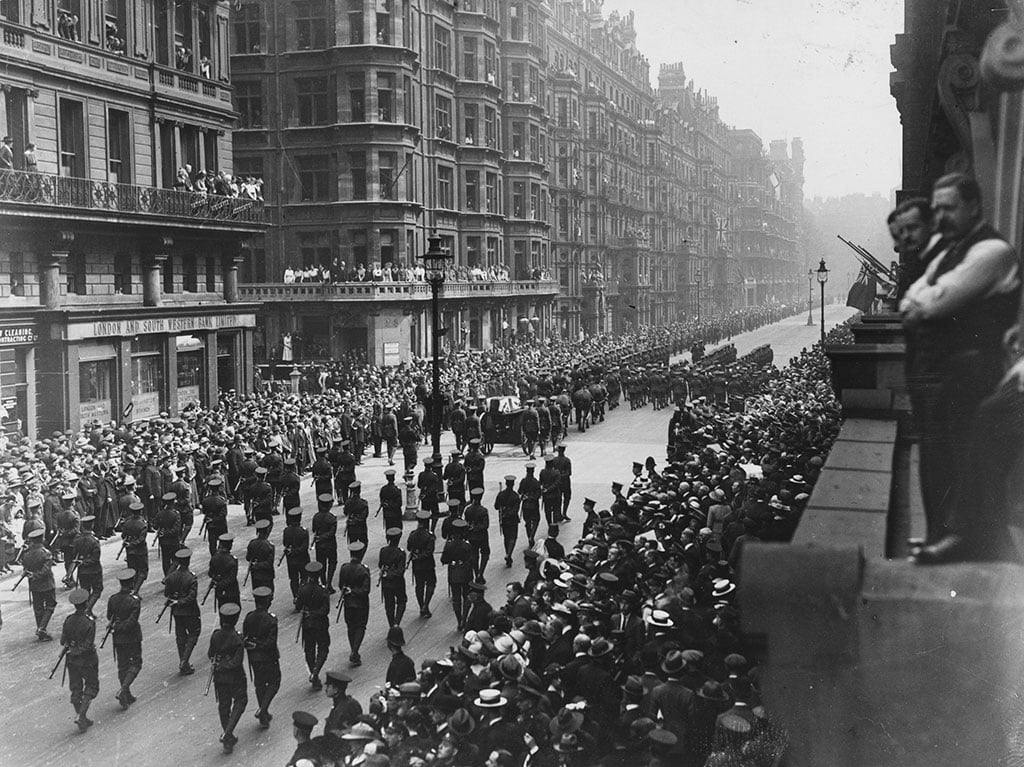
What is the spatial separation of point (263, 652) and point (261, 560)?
3513 mm

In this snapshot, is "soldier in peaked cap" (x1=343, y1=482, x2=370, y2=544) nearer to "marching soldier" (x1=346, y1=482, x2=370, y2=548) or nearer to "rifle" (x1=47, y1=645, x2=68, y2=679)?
"marching soldier" (x1=346, y1=482, x2=370, y2=548)

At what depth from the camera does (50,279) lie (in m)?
29.6

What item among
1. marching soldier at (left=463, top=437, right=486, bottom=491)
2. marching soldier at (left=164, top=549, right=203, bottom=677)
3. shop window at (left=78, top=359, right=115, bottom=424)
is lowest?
marching soldier at (left=164, top=549, right=203, bottom=677)

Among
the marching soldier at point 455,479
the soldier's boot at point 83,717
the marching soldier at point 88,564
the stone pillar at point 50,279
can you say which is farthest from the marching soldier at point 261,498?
the stone pillar at point 50,279

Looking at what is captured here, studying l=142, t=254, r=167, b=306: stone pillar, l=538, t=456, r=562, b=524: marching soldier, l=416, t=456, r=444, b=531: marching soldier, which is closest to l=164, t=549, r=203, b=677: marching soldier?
l=416, t=456, r=444, b=531: marching soldier

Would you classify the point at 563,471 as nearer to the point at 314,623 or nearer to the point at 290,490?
the point at 290,490

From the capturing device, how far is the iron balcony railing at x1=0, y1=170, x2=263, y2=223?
28312 millimetres

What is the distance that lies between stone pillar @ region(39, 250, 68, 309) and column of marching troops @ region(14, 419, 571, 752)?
407 inches

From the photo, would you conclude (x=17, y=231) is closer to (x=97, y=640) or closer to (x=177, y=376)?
(x=177, y=376)

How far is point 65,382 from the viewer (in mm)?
29734

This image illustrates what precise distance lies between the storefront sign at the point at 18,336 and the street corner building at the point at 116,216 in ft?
0.17

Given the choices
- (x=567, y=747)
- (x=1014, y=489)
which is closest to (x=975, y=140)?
(x=1014, y=489)

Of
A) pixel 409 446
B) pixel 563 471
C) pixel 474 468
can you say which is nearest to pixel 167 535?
pixel 474 468

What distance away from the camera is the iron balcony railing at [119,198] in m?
28.3
